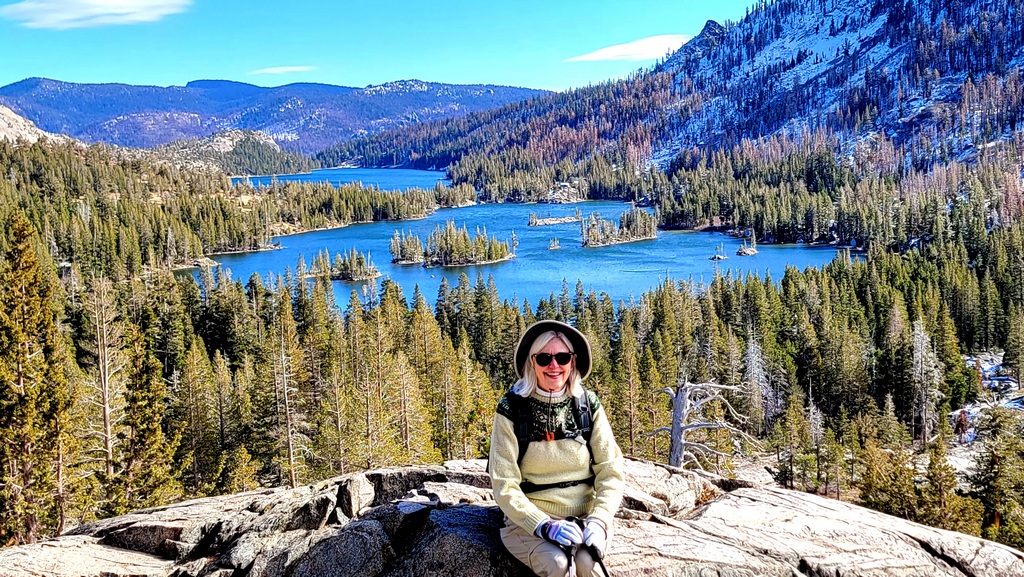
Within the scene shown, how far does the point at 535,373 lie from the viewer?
7.50 meters

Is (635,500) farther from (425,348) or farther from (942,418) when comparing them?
(942,418)

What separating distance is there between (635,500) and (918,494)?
31.4m

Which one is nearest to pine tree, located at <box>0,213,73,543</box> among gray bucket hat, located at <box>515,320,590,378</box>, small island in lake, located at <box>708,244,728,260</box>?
gray bucket hat, located at <box>515,320,590,378</box>

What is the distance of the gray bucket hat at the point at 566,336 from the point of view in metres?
7.50

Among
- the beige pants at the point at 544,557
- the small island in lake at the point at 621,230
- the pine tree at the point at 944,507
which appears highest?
the beige pants at the point at 544,557

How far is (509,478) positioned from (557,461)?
0.56 m

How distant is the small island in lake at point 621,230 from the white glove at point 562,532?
160638mm

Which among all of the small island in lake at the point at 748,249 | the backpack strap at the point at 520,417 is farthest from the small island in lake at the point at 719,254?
the backpack strap at the point at 520,417

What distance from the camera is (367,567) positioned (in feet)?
26.3

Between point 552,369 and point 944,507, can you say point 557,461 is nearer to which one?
point 552,369

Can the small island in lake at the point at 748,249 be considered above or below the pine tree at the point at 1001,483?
above

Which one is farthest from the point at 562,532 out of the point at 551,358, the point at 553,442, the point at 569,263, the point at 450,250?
the point at 450,250

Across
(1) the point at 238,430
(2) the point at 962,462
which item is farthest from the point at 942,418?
(1) the point at 238,430

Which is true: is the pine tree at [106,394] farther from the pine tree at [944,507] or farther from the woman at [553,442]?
the pine tree at [944,507]
